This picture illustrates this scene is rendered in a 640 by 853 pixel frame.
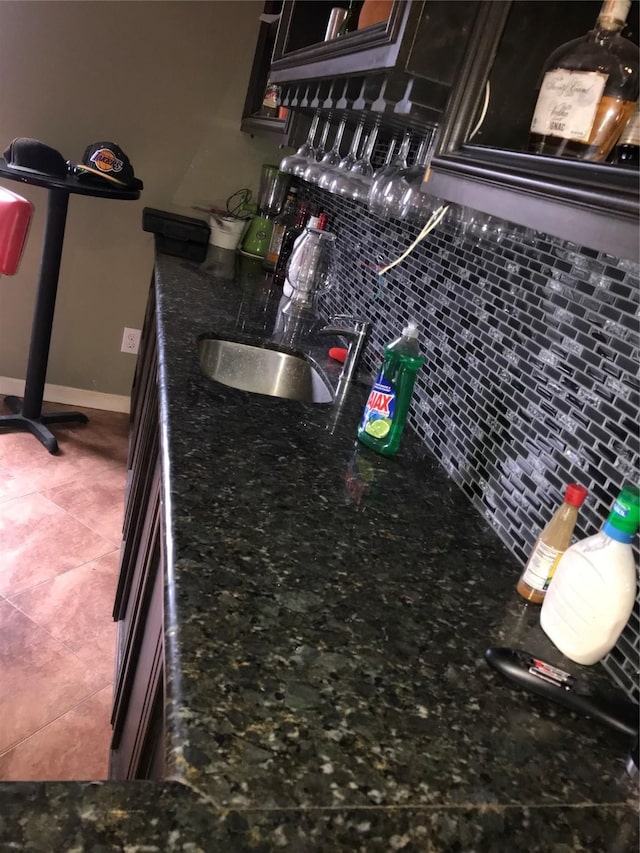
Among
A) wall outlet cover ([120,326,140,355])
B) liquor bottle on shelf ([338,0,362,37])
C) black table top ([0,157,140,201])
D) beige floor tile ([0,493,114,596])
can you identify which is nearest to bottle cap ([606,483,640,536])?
liquor bottle on shelf ([338,0,362,37])

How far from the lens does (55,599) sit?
212cm

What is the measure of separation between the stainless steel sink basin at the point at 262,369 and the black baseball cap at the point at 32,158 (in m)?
1.26

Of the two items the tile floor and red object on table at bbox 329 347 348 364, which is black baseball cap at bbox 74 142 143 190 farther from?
red object on table at bbox 329 347 348 364

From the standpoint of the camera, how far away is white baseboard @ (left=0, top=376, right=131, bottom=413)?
342cm

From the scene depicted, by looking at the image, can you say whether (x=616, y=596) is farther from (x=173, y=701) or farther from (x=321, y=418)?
(x=321, y=418)

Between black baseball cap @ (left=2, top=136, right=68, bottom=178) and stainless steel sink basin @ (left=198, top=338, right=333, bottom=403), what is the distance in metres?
1.26

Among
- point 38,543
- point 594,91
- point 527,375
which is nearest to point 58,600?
point 38,543

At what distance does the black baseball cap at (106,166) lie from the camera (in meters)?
2.65

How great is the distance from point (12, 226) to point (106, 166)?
0.45m

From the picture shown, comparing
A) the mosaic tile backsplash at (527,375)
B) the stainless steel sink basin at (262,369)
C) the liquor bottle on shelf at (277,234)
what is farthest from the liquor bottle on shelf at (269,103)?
the mosaic tile backsplash at (527,375)

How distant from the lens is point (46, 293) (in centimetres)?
287

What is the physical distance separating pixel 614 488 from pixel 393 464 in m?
0.50

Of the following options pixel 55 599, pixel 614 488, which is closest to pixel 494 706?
pixel 614 488

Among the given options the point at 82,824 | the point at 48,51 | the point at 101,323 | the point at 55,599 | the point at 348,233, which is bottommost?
the point at 55,599
